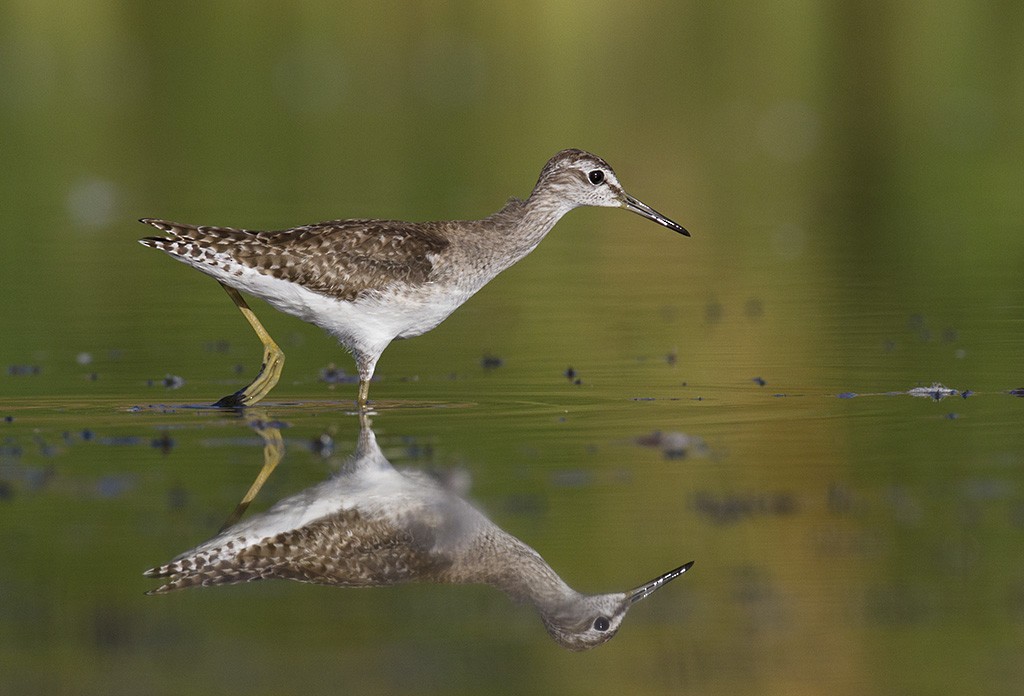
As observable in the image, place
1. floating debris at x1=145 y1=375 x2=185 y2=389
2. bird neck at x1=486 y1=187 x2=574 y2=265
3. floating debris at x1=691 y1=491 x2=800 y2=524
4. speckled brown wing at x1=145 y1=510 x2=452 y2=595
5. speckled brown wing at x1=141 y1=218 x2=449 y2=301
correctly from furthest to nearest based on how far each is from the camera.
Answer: bird neck at x1=486 y1=187 x2=574 y2=265, floating debris at x1=145 y1=375 x2=185 y2=389, speckled brown wing at x1=141 y1=218 x2=449 y2=301, floating debris at x1=691 y1=491 x2=800 y2=524, speckled brown wing at x1=145 y1=510 x2=452 y2=595

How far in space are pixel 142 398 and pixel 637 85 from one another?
2482 cm

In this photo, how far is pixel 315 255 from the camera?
448 inches

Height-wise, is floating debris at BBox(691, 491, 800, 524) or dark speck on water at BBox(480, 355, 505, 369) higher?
dark speck on water at BBox(480, 355, 505, 369)

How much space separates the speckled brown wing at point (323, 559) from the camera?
7156 mm

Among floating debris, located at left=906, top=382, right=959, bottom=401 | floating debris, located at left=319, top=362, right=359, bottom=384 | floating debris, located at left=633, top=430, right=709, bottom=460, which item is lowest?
floating debris, located at left=633, top=430, right=709, bottom=460

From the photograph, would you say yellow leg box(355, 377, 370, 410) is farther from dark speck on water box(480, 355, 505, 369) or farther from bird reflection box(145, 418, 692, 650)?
bird reflection box(145, 418, 692, 650)

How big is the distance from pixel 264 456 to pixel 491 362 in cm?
341

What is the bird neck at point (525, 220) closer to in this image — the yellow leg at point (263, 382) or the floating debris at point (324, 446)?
the yellow leg at point (263, 382)

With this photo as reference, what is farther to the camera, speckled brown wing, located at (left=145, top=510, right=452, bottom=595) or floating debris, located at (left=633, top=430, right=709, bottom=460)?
floating debris, located at (left=633, top=430, right=709, bottom=460)

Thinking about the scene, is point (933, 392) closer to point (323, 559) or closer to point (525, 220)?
point (525, 220)

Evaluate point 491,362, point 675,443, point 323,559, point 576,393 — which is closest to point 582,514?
point 323,559

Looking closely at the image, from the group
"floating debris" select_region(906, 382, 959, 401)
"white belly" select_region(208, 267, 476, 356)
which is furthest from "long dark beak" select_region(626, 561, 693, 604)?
"white belly" select_region(208, 267, 476, 356)

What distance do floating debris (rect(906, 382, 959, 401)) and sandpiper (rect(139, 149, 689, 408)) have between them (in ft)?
9.51

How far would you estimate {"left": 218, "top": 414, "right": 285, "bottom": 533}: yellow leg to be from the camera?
26.7 ft
